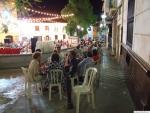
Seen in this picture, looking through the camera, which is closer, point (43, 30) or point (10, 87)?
point (10, 87)

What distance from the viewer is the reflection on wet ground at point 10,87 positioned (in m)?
7.45

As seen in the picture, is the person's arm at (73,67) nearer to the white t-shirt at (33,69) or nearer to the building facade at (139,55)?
the white t-shirt at (33,69)

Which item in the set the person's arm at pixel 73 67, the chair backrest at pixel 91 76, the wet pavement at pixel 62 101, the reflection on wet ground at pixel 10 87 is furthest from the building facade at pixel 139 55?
the reflection on wet ground at pixel 10 87

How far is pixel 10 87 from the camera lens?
9141mm

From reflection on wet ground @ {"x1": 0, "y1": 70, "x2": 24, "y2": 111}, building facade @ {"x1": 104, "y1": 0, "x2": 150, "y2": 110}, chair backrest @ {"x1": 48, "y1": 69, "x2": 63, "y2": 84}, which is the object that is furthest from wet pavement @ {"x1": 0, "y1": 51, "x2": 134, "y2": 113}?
chair backrest @ {"x1": 48, "y1": 69, "x2": 63, "y2": 84}

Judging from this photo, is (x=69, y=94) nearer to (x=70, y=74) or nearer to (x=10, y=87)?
(x=70, y=74)

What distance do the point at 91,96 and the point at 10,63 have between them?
8.50m

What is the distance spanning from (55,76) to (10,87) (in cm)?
282

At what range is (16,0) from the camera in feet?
30.0

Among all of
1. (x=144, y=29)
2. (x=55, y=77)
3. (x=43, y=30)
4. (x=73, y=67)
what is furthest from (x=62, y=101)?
(x=43, y=30)

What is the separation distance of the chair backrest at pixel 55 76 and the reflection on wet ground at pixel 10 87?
1.41m

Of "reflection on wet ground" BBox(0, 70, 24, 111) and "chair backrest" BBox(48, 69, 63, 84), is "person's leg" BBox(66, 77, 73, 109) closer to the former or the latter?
"chair backrest" BBox(48, 69, 63, 84)

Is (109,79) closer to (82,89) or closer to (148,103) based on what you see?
(82,89)

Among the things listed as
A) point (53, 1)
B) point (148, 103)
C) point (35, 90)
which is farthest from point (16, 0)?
point (53, 1)
